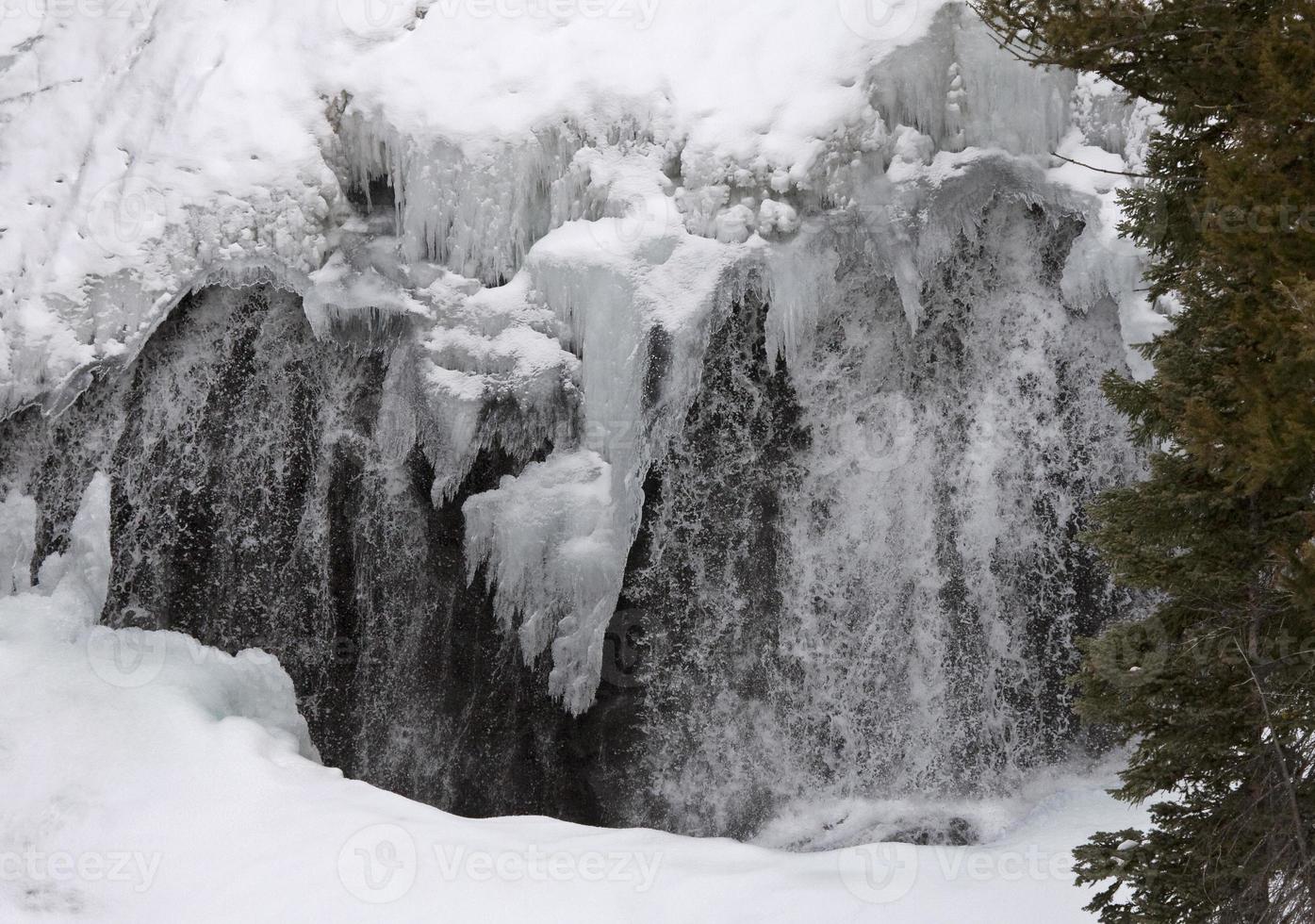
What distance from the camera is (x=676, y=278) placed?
28.2ft

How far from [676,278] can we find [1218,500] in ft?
15.6

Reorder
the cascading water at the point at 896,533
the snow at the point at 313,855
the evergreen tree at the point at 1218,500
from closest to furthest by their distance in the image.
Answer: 1. the evergreen tree at the point at 1218,500
2. the snow at the point at 313,855
3. the cascading water at the point at 896,533

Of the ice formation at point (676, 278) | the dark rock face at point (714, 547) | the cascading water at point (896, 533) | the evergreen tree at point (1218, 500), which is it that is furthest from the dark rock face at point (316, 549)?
the evergreen tree at point (1218, 500)

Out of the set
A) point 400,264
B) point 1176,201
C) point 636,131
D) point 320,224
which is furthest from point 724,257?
point 1176,201

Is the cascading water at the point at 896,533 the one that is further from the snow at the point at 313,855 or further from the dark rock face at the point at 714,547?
the snow at the point at 313,855

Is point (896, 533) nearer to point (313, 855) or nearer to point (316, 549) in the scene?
point (316, 549)

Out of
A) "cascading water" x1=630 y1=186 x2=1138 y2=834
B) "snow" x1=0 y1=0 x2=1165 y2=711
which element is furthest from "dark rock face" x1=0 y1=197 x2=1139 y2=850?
"snow" x1=0 y1=0 x2=1165 y2=711

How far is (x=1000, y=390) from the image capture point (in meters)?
9.34

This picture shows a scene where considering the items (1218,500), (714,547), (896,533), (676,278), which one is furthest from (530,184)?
(1218,500)

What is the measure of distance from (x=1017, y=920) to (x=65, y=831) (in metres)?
4.93

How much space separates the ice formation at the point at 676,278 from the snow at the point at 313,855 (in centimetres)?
238

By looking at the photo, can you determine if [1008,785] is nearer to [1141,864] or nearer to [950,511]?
[950,511]

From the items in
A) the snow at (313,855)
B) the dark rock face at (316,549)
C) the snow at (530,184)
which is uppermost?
the snow at (530,184)

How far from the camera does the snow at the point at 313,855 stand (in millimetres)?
5930
